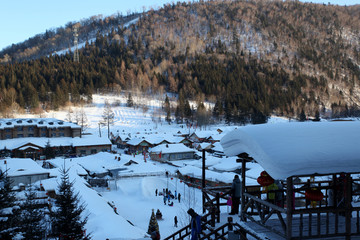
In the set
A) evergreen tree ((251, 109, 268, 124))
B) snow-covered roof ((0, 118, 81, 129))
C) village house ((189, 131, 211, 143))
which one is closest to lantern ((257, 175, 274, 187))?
snow-covered roof ((0, 118, 81, 129))

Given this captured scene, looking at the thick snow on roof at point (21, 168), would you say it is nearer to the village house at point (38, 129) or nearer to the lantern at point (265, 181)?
the village house at point (38, 129)

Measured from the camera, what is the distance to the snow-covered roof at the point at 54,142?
126 feet

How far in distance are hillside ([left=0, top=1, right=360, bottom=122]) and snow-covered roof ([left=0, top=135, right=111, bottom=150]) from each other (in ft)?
65.3

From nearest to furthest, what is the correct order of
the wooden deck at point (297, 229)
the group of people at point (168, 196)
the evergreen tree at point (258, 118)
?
the wooden deck at point (297, 229)
the group of people at point (168, 196)
the evergreen tree at point (258, 118)

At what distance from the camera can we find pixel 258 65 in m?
106

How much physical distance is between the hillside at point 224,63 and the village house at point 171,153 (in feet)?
83.3

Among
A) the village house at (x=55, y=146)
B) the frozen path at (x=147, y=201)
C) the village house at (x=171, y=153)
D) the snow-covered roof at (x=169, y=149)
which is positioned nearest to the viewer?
the frozen path at (x=147, y=201)

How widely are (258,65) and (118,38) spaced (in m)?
57.3

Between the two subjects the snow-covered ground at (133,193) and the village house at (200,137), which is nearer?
the snow-covered ground at (133,193)

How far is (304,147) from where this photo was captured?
387cm

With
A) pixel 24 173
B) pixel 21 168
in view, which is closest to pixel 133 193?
pixel 24 173

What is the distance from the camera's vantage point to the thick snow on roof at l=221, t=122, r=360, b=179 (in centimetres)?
368

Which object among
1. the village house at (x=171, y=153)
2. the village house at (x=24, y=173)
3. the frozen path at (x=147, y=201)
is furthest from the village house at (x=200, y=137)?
the village house at (x=24, y=173)

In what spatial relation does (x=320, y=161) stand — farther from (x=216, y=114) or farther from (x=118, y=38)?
(x=118, y=38)
